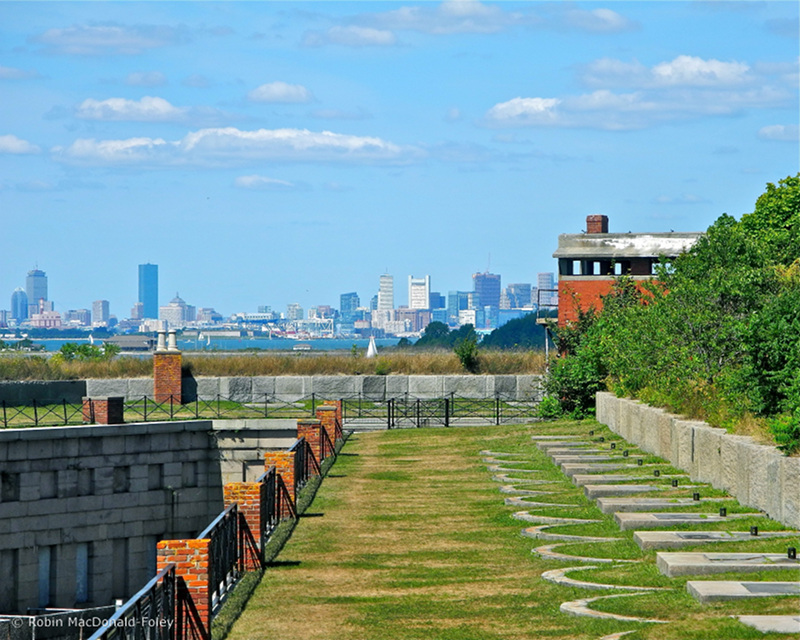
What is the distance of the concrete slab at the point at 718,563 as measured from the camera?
12.3 metres

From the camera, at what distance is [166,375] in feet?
145

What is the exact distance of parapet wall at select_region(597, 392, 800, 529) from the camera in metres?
14.8

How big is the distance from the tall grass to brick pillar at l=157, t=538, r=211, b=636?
1407 inches

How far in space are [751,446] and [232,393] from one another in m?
31.2

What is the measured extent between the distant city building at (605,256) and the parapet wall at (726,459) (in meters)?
29.8

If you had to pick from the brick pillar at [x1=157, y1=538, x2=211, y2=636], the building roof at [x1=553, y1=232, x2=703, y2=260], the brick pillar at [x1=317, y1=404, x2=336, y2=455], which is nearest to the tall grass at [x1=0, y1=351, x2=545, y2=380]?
the building roof at [x1=553, y1=232, x2=703, y2=260]

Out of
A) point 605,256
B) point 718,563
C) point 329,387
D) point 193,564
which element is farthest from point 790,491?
point 605,256

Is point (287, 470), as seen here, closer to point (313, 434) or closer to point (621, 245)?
point (313, 434)

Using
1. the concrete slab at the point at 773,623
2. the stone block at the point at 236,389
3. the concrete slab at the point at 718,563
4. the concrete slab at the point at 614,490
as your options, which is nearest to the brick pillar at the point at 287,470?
the concrete slab at the point at 614,490

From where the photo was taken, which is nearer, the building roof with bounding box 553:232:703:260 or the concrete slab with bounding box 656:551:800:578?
the concrete slab with bounding box 656:551:800:578

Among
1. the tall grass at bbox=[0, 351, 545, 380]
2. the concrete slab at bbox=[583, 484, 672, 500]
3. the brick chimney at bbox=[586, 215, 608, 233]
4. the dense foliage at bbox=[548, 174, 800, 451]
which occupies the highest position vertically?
the brick chimney at bbox=[586, 215, 608, 233]

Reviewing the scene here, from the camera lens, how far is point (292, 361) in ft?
163

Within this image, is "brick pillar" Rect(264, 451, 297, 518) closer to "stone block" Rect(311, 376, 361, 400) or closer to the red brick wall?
the red brick wall

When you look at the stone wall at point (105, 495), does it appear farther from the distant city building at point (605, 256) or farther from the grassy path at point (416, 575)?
the distant city building at point (605, 256)
